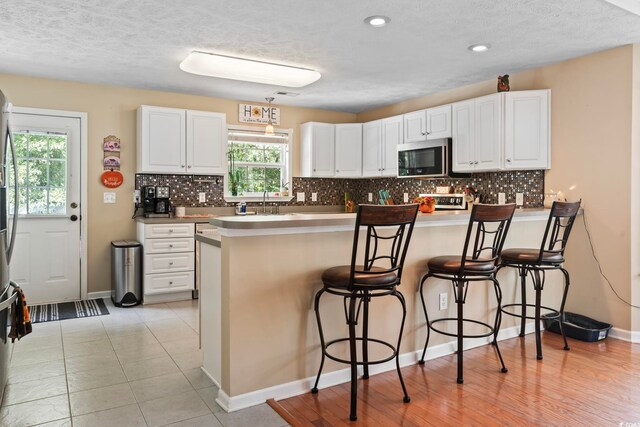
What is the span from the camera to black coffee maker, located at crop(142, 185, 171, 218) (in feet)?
16.6

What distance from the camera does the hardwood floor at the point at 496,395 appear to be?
229 cm

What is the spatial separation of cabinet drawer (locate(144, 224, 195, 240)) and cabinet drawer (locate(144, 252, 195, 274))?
0.22 m

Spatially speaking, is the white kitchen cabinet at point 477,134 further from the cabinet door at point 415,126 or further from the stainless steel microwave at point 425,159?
the cabinet door at point 415,126

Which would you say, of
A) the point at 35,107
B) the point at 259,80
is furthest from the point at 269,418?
the point at 35,107

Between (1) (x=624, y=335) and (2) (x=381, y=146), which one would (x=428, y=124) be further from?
(1) (x=624, y=335)

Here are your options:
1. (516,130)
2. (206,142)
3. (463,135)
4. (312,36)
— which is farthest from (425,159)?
(206,142)

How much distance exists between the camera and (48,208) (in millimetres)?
4750

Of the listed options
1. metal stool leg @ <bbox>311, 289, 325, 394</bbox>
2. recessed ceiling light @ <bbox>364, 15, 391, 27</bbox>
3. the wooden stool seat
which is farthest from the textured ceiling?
metal stool leg @ <bbox>311, 289, 325, 394</bbox>

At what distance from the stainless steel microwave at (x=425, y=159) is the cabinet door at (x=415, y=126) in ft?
0.29

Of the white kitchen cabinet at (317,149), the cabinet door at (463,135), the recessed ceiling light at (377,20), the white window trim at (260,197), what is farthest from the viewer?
the white kitchen cabinet at (317,149)

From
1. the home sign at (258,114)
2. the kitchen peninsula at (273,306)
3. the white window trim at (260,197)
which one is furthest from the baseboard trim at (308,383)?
the home sign at (258,114)

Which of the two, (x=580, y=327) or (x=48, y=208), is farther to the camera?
(x=48, y=208)

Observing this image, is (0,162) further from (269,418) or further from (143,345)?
(269,418)

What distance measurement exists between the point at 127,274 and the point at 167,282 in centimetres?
42
